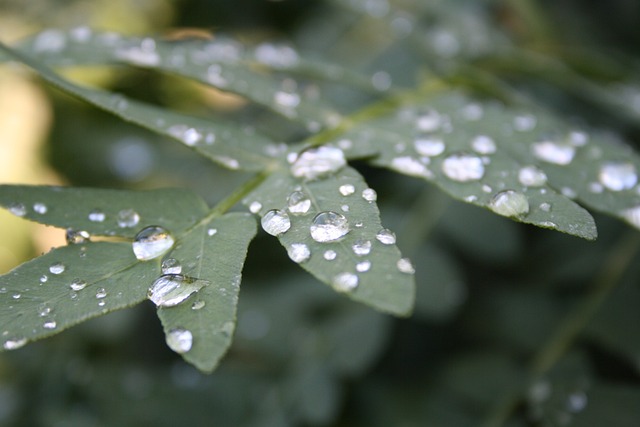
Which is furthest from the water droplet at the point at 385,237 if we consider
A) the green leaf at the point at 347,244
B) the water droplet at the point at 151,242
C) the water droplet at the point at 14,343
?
the water droplet at the point at 14,343

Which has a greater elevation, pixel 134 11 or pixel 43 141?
pixel 134 11

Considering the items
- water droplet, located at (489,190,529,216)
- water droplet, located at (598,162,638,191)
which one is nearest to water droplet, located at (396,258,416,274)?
water droplet, located at (489,190,529,216)

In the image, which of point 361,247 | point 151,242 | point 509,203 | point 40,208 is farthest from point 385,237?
point 40,208

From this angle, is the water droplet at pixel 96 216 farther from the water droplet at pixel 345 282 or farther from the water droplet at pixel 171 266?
the water droplet at pixel 345 282

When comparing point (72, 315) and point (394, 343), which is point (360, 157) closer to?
point (72, 315)

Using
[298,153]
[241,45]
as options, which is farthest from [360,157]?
[241,45]

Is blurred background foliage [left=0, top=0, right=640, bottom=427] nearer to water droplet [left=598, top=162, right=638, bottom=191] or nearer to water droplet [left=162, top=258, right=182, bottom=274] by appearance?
water droplet [left=598, top=162, right=638, bottom=191]
